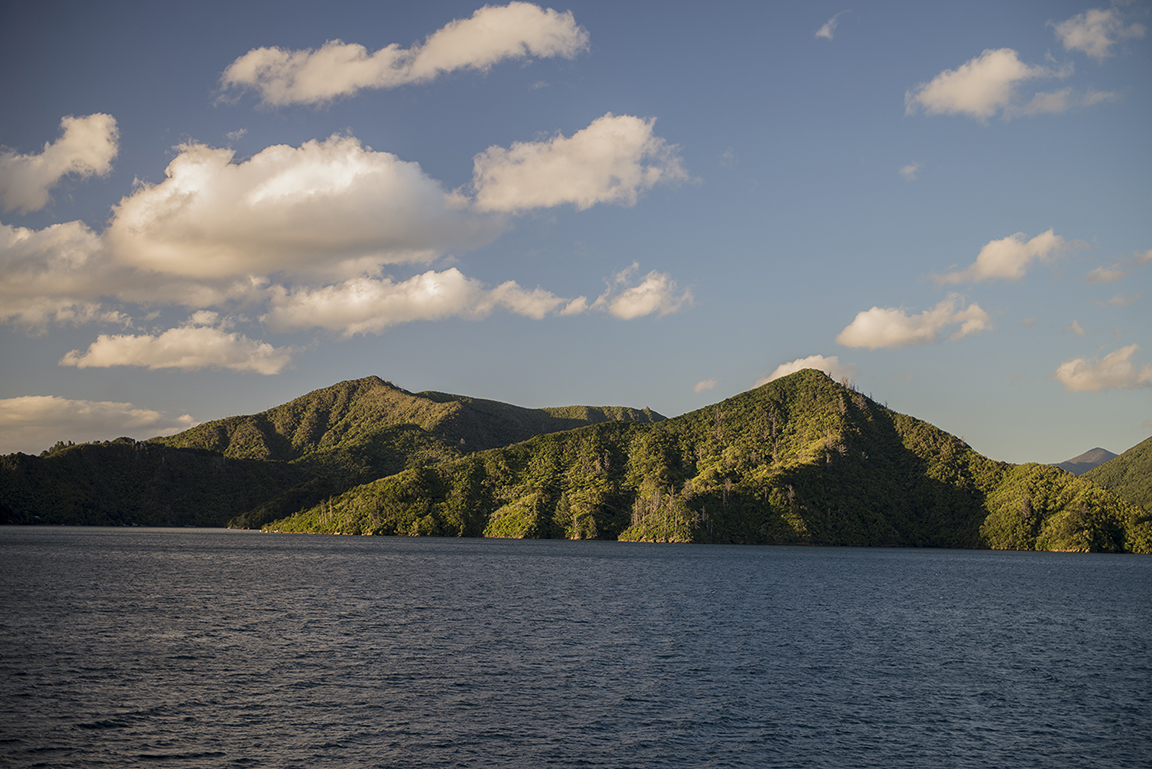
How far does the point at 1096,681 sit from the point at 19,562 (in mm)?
201638

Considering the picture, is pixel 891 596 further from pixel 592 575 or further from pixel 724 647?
pixel 724 647

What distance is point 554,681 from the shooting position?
6309cm

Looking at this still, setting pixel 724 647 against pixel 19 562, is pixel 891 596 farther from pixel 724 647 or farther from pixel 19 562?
pixel 19 562

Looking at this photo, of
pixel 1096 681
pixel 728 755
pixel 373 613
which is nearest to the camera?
pixel 728 755

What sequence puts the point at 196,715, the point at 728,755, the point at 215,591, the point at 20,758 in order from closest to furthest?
1. the point at 20,758
2. the point at 728,755
3. the point at 196,715
4. the point at 215,591

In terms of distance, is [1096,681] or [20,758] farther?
[1096,681]

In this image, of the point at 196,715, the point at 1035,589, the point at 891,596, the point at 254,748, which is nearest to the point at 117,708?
the point at 196,715

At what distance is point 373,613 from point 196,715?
5243cm

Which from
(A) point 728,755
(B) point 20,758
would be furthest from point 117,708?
(A) point 728,755

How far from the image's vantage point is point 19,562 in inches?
6924

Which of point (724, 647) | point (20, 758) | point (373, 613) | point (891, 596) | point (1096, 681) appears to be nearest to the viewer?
point (20, 758)

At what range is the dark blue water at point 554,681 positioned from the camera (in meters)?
46.2

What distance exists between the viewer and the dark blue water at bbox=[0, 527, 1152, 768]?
1817 inches

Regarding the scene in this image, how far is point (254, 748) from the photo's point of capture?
4462cm
